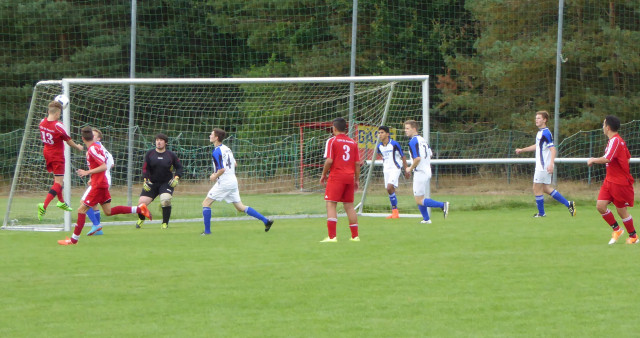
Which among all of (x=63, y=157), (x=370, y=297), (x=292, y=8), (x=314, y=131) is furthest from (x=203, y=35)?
(x=370, y=297)

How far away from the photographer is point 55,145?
1313 centimetres

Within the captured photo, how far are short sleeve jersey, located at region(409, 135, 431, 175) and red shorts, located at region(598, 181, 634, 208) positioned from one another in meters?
4.53

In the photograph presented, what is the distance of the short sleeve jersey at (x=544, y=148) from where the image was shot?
16016 mm

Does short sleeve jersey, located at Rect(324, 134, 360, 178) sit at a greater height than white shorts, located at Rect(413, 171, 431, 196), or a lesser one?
greater

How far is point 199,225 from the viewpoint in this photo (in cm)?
1609

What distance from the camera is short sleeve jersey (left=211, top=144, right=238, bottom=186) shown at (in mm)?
13672

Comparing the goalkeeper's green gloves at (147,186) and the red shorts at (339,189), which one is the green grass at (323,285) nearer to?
the red shorts at (339,189)

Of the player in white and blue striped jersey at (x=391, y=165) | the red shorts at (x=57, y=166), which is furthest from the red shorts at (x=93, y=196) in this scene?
the player in white and blue striped jersey at (x=391, y=165)

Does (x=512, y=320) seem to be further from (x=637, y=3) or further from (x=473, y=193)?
(x=637, y=3)

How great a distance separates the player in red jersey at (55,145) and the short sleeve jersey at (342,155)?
398cm

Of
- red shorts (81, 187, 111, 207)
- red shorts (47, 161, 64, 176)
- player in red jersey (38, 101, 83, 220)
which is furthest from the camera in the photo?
red shorts (47, 161, 64, 176)

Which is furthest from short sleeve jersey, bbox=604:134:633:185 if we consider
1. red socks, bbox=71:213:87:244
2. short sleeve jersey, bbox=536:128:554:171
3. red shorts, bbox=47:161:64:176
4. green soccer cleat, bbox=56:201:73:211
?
red shorts, bbox=47:161:64:176

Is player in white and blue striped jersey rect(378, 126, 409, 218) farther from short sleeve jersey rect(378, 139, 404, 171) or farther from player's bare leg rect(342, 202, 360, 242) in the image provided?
player's bare leg rect(342, 202, 360, 242)

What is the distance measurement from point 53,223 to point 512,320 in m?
11.7
